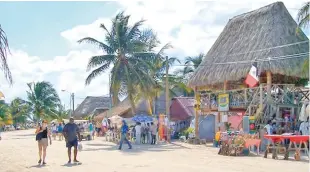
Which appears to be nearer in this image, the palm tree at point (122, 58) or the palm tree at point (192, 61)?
the palm tree at point (122, 58)

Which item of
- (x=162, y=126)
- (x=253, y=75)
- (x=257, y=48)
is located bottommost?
(x=162, y=126)

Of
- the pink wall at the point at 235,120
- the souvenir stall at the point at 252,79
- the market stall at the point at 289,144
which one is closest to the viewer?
the market stall at the point at 289,144

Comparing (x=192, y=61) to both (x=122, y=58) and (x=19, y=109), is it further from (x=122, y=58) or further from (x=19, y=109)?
(x=19, y=109)

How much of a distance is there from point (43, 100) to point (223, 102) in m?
40.9

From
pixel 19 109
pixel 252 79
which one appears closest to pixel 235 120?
pixel 252 79

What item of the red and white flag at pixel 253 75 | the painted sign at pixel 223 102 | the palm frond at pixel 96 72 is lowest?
the painted sign at pixel 223 102

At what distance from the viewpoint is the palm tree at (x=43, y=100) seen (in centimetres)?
6134

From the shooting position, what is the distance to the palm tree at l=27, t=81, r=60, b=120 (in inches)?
2415

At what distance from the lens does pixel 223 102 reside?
25859mm

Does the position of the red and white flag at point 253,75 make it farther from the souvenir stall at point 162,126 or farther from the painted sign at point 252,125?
the souvenir stall at point 162,126

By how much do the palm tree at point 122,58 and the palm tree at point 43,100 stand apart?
30.3m

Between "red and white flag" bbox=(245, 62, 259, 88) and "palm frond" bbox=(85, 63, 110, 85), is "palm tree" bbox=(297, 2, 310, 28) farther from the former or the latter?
Result: "palm frond" bbox=(85, 63, 110, 85)

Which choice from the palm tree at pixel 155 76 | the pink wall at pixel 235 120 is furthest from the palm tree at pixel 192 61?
the pink wall at pixel 235 120

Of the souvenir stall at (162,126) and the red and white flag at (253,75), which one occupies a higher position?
the red and white flag at (253,75)
